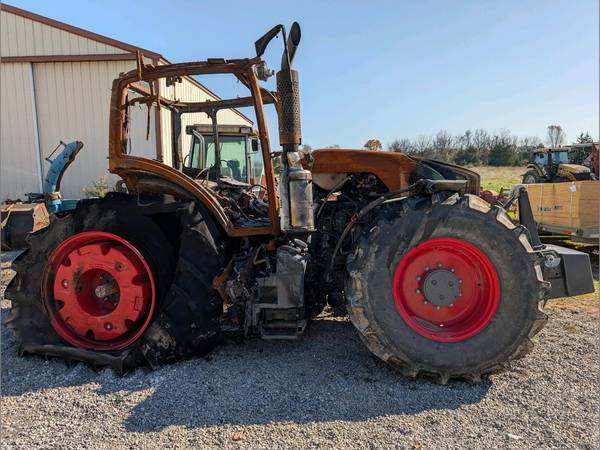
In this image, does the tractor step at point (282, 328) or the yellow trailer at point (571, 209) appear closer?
the tractor step at point (282, 328)

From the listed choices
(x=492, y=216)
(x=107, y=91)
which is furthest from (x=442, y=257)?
(x=107, y=91)

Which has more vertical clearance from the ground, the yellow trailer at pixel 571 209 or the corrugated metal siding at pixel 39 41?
the corrugated metal siding at pixel 39 41

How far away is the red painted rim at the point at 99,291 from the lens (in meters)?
3.37

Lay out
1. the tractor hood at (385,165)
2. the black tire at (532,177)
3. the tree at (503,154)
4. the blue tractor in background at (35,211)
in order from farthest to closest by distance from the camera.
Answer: the tree at (503,154) → the black tire at (532,177) → the blue tractor in background at (35,211) → the tractor hood at (385,165)

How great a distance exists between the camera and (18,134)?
39.1ft

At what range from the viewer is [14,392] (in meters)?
2.98

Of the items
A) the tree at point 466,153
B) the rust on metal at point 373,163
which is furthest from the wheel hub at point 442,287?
the tree at point 466,153

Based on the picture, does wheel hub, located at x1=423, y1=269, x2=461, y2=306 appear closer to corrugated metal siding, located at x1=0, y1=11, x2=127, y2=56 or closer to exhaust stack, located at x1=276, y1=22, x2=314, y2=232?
exhaust stack, located at x1=276, y1=22, x2=314, y2=232

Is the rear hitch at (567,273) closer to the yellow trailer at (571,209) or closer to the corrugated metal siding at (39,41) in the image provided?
the yellow trailer at (571,209)

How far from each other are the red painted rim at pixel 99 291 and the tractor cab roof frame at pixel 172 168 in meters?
0.53

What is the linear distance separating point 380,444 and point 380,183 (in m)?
2.06

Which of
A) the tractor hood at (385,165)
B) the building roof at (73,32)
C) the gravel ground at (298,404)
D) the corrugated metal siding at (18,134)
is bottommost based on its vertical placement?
the gravel ground at (298,404)

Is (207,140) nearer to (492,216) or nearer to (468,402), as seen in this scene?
(492,216)

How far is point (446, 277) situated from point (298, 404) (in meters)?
1.31
